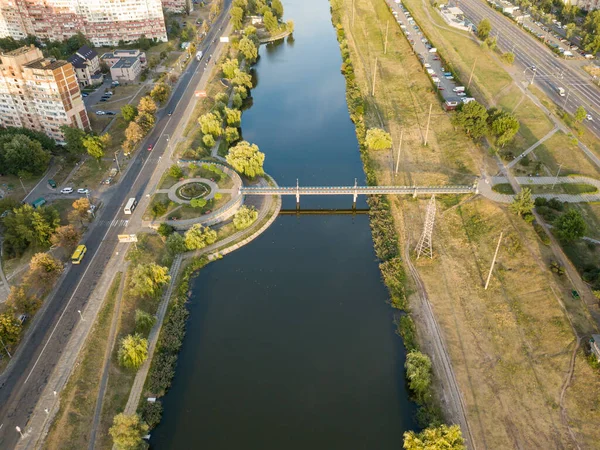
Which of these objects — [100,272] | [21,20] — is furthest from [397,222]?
[21,20]

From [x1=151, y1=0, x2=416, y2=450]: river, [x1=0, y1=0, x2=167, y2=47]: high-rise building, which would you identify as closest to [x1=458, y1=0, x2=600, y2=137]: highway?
[x1=151, y1=0, x2=416, y2=450]: river

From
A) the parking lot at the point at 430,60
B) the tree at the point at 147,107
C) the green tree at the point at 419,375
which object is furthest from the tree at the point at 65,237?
the parking lot at the point at 430,60

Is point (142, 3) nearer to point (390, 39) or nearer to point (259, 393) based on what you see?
point (390, 39)

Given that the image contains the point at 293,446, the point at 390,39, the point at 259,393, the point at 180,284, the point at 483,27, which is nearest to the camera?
the point at 293,446

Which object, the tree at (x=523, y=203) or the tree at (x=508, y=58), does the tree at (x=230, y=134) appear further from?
the tree at (x=508, y=58)

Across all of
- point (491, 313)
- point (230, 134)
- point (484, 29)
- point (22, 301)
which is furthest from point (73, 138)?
point (484, 29)

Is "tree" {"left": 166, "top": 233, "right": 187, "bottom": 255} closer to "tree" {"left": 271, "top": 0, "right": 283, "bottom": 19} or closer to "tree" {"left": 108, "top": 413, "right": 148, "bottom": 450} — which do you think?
"tree" {"left": 108, "top": 413, "right": 148, "bottom": 450}
